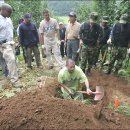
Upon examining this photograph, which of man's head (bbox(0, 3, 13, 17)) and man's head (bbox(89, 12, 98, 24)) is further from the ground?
man's head (bbox(0, 3, 13, 17))

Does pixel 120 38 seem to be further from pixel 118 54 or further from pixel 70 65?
pixel 70 65

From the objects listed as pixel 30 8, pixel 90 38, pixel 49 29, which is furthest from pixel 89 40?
pixel 30 8

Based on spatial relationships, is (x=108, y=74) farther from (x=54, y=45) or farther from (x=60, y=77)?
(x=60, y=77)

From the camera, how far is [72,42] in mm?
11648

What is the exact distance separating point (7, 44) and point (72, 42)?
111 inches

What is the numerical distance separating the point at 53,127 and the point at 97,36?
5.15 meters

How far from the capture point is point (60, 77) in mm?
8367

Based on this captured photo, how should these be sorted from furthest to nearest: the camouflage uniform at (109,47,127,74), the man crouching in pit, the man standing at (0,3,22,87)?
1. the camouflage uniform at (109,47,127,74)
2. the man standing at (0,3,22,87)
3. the man crouching in pit

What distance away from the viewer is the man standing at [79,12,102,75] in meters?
10.6

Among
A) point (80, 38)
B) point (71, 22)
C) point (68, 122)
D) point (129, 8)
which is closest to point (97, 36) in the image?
point (80, 38)

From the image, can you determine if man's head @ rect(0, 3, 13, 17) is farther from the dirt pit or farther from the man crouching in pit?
the dirt pit

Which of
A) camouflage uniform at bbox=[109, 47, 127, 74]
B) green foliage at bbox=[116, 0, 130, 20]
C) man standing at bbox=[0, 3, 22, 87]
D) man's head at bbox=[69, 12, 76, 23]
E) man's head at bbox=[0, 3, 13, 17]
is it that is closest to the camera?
man's head at bbox=[0, 3, 13, 17]

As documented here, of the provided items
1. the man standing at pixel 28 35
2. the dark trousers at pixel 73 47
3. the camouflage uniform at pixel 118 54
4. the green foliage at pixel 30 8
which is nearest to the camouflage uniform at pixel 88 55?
the camouflage uniform at pixel 118 54

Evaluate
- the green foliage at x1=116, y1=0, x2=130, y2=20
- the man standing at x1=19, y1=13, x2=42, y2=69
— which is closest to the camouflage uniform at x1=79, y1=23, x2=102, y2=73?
the man standing at x1=19, y1=13, x2=42, y2=69
